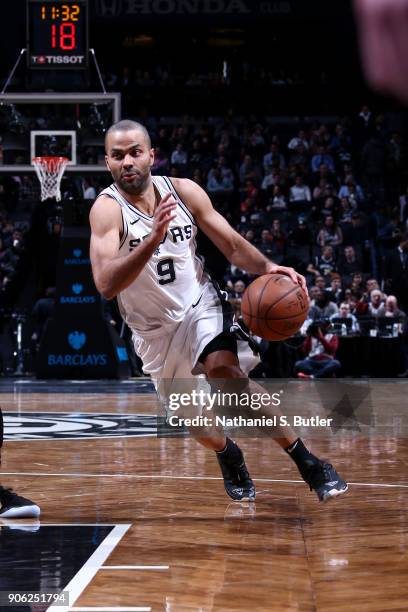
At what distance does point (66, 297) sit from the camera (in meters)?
14.5

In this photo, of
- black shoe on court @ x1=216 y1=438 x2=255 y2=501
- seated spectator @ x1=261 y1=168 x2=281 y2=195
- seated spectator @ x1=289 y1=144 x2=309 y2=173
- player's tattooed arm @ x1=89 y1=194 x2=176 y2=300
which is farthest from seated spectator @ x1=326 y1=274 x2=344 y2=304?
player's tattooed arm @ x1=89 y1=194 x2=176 y2=300

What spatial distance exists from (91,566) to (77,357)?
461 inches

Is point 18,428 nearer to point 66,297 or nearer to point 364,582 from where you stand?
point 364,582

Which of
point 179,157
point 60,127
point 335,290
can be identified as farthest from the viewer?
point 179,157

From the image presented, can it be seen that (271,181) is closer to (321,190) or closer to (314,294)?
(321,190)

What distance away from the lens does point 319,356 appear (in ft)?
46.5

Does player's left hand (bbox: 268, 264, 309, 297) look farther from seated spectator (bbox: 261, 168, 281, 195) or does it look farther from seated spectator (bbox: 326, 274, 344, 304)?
seated spectator (bbox: 261, 168, 281, 195)

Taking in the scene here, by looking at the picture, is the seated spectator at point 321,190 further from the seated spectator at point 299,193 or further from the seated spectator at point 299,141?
the seated spectator at point 299,141

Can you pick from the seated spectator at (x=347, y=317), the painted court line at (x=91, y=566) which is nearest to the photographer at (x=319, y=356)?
the seated spectator at (x=347, y=317)

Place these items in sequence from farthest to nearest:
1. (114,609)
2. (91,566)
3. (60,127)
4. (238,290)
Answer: (238,290)
(60,127)
(91,566)
(114,609)

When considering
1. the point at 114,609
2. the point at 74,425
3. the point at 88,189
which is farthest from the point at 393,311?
the point at 114,609

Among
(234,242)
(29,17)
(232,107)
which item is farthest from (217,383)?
(232,107)

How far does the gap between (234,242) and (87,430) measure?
4079mm

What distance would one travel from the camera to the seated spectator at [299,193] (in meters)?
18.9
